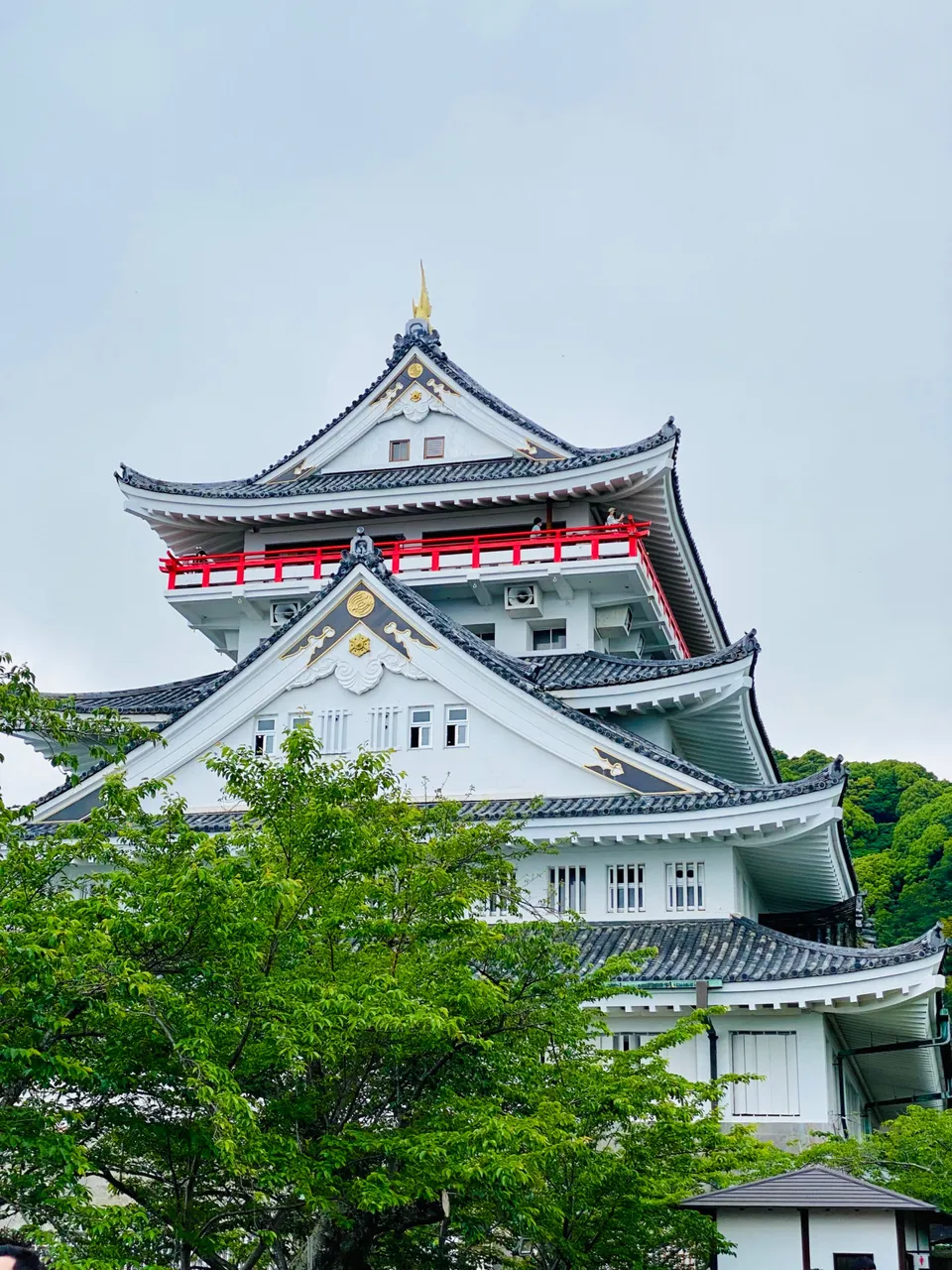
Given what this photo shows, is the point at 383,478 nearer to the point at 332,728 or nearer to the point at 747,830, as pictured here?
the point at 332,728

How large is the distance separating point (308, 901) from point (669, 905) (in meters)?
12.5

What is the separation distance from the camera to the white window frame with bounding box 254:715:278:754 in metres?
29.9

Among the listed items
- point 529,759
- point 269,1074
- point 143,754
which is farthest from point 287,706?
point 269,1074

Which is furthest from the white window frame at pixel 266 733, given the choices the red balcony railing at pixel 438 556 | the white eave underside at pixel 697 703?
the white eave underside at pixel 697 703

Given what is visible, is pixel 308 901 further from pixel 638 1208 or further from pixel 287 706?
pixel 287 706

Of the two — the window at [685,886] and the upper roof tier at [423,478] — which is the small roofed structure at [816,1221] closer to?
the window at [685,886]

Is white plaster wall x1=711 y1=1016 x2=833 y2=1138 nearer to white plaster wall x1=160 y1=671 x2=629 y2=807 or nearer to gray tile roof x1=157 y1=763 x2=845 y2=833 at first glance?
gray tile roof x1=157 y1=763 x2=845 y2=833

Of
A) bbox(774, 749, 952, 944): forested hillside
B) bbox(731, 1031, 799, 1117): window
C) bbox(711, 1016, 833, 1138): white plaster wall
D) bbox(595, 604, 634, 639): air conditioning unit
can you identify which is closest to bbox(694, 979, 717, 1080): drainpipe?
bbox(711, 1016, 833, 1138): white plaster wall

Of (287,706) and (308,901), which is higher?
(287,706)

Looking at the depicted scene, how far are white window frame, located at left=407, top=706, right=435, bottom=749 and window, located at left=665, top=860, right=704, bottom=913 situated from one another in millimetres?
5124

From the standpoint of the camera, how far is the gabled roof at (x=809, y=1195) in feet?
52.5

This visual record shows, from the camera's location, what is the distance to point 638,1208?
17.3 m

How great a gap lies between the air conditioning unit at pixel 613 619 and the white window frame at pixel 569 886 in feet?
25.7

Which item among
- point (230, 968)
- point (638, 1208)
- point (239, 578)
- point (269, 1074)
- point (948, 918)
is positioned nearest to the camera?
point (230, 968)
